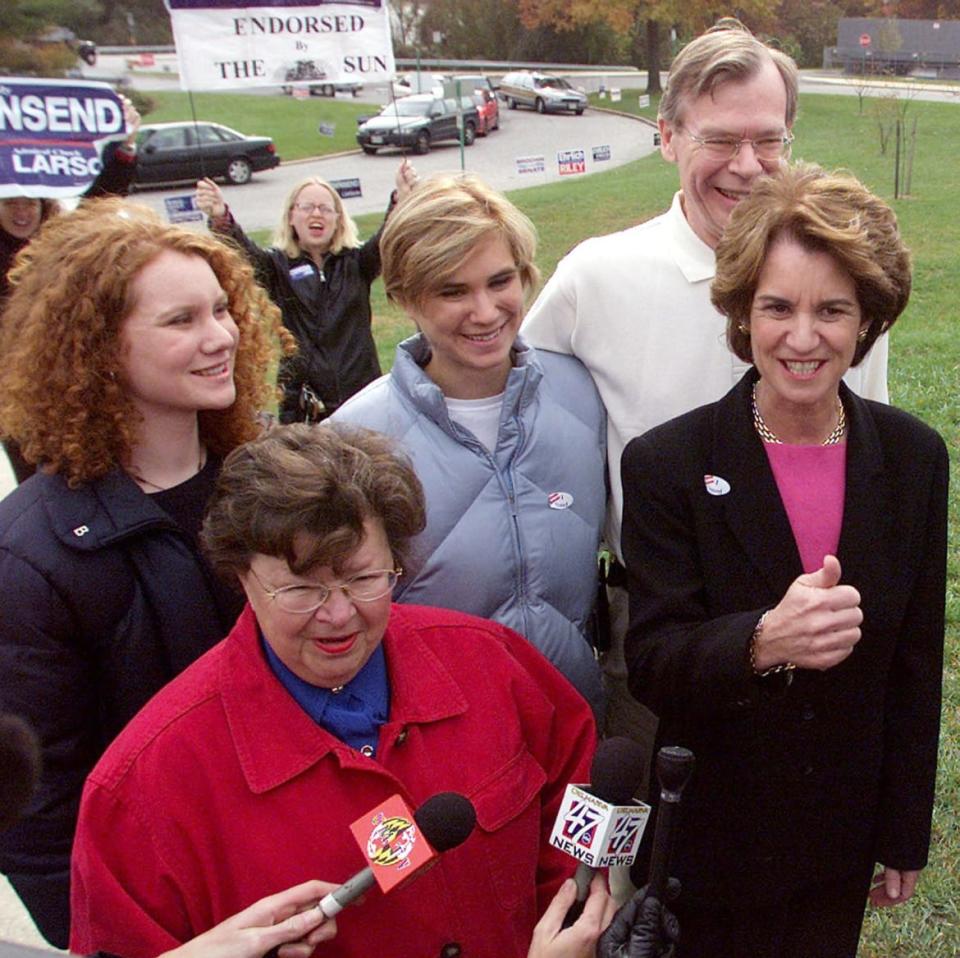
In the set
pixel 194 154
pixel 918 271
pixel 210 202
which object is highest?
pixel 210 202

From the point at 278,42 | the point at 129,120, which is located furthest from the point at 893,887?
the point at 278,42

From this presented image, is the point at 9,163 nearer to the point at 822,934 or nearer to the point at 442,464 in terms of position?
the point at 442,464

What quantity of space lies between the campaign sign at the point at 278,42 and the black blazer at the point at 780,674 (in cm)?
652

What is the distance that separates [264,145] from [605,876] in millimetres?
24093

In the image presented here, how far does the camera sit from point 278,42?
8.06 m

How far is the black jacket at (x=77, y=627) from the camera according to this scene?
2152mm

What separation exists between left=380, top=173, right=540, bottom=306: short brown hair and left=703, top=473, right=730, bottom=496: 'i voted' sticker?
2.61 ft

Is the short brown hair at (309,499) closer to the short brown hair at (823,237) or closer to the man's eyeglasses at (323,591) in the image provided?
the man's eyeglasses at (323,591)

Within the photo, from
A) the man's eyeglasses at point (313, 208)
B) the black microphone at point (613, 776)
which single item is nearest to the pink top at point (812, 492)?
the black microphone at point (613, 776)

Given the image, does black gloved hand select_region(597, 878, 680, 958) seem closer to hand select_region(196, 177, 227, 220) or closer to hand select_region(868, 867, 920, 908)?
hand select_region(868, 867, 920, 908)

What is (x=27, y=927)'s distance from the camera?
143 inches

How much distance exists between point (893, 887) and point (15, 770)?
2.06m

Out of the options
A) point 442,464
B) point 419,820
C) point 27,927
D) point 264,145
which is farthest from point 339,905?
point 264,145

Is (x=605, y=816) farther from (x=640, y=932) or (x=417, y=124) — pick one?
(x=417, y=124)
